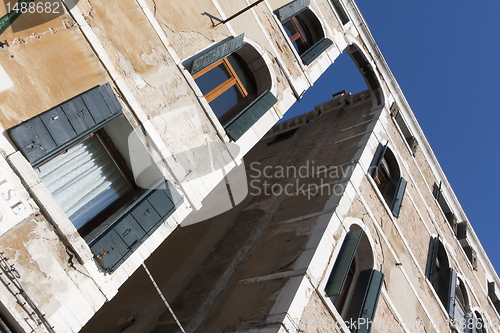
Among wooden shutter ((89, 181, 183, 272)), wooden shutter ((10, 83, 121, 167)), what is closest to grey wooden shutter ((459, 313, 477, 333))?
wooden shutter ((89, 181, 183, 272))

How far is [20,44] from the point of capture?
4.32 meters

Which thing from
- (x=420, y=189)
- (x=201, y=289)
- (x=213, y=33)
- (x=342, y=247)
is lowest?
(x=420, y=189)

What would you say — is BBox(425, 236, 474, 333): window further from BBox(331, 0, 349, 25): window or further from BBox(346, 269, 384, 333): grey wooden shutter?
BBox(331, 0, 349, 25): window

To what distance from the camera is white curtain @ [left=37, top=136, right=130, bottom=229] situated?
467cm

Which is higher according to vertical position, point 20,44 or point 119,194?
point 20,44

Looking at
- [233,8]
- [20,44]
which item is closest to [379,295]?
[233,8]

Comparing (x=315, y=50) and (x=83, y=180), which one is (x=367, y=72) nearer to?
(x=315, y=50)

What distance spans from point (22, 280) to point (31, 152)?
1288 millimetres

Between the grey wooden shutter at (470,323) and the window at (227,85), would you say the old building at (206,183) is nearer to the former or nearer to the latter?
the window at (227,85)

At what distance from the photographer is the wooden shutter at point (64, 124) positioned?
4.09 meters

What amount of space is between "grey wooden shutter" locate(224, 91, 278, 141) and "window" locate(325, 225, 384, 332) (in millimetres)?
3428

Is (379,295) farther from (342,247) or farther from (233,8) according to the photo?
(233,8)

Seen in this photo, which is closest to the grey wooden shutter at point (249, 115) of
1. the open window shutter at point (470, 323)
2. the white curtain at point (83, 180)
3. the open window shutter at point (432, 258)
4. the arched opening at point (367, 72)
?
the white curtain at point (83, 180)

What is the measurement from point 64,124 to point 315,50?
6.57 metres
